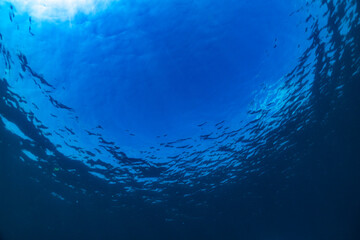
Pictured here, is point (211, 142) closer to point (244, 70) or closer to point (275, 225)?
point (244, 70)

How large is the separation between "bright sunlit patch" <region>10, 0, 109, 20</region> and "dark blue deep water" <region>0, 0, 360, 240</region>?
40mm

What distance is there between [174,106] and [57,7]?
6748mm

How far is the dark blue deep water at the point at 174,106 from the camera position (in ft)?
31.0

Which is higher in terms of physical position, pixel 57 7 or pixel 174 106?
pixel 57 7

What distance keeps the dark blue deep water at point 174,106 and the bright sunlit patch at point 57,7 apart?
4 centimetres

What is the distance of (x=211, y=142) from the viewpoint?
15.3 metres

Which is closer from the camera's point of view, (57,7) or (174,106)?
(57,7)

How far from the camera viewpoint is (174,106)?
12586mm

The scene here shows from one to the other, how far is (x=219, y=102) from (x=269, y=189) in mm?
15030

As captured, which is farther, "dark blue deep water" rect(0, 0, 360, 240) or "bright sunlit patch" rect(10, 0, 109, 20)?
"dark blue deep water" rect(0, 0, 360, 240)

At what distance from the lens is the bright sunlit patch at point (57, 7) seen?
840cm

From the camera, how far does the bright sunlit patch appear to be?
840cm

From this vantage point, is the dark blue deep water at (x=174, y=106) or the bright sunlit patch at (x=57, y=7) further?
the dark blue deep water at (x=174, y=106)

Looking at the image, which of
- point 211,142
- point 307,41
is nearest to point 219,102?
point 211,142
